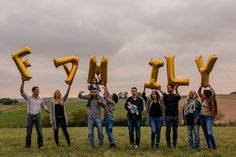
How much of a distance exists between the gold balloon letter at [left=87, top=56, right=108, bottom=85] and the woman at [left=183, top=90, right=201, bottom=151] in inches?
122

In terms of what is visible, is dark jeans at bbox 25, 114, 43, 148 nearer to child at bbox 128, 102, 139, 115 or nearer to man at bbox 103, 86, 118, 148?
man at bbox 103, 86, 118, 148

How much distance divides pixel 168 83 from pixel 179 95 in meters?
0.59

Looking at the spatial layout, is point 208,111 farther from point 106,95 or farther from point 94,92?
point 94,92

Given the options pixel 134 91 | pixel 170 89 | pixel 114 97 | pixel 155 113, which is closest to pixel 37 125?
pixel 114 97

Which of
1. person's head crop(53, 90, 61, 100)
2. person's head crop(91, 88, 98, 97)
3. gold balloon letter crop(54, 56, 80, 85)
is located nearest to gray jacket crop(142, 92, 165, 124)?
person's head crop(91, 88, 98, 97)

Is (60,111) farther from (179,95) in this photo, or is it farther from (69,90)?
(179,95)

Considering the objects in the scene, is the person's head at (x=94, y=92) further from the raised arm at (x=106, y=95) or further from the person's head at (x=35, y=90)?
the person's head at (x=35, y=90)

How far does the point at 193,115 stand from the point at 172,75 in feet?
5.22

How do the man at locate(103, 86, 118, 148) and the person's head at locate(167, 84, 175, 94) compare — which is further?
the man at locate(103, 86, 118, 148)

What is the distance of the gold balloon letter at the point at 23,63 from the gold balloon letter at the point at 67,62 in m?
1.09

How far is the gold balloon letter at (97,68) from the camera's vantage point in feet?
41.5

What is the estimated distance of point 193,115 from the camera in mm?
12367

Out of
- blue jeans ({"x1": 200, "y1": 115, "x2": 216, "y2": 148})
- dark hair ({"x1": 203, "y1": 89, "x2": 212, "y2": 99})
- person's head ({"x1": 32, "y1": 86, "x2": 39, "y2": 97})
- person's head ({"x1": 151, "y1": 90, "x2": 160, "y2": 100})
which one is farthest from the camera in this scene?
person's head ({"x1": 32, "y1": 86, "x2": 39, "y2": 97})

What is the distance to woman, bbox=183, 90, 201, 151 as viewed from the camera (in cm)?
1203
